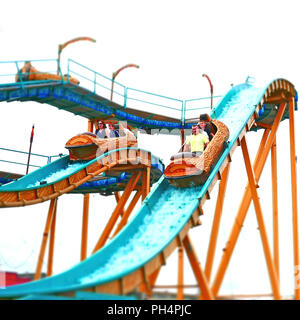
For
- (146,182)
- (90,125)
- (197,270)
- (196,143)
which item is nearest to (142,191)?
(146,182)

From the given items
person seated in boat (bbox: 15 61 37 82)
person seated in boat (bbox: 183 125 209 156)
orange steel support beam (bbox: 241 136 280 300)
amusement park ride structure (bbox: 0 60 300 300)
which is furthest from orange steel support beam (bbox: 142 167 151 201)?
person seated in boat (bbox: 15 61 37 82)

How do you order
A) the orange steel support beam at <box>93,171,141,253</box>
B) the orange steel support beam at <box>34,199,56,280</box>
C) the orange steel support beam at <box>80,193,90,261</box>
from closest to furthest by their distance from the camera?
the orange steel support beam at <box>34,199,56,280</box>, the orange steel support beam at <box>93,171,141,253</box>, the orange steel support beam at <box>80,193,90,261</box>

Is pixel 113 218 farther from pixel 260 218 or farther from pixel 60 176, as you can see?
pixel 260 218

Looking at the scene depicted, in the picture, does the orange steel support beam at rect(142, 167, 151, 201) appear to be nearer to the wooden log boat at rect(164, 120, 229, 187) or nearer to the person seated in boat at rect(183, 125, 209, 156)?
the person seated in boat at rect(183, 125, 209, 156)

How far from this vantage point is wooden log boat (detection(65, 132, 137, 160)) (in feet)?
45.8

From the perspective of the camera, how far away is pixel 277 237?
1408 centimetres

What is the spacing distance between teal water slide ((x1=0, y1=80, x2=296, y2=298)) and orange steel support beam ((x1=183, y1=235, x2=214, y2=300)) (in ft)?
1.25

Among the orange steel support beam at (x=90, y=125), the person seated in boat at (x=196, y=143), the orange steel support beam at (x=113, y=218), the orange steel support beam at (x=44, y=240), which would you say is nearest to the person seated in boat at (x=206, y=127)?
the person seated in boat at (x=196, y=143)

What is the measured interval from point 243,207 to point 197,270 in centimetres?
358

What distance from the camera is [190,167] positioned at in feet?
34.0

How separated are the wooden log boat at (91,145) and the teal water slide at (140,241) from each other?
2.96 meters
